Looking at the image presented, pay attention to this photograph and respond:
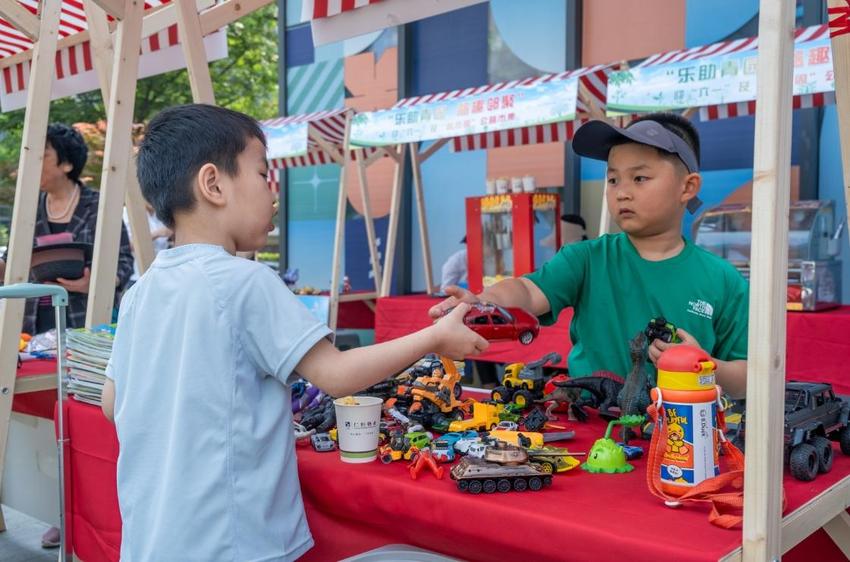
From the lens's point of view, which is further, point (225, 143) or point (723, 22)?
point (723, 22)

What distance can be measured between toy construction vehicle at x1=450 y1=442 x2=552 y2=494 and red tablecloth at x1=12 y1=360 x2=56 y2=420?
7.48 feet

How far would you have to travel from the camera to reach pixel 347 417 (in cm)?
170

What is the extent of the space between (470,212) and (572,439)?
185 inches

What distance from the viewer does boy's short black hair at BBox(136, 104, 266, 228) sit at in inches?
61.3

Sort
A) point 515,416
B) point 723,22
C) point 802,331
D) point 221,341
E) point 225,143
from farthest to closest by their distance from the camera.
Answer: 1. point 723,22
2. point 802,331
3. point 515,416
4. point 225,143
5. point 221,341

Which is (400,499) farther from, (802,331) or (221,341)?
(802,331)

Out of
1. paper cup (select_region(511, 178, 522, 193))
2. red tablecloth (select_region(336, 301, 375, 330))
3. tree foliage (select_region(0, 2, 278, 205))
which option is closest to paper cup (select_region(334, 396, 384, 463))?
paper cup (select_region(511, 178, 522, 193))

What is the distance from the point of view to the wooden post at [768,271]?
1.22 metres

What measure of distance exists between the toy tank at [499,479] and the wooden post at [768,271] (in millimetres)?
382

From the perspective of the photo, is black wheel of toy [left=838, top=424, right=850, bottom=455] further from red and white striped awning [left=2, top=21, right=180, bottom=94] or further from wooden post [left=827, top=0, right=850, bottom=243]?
red and white striped awning [left=2, top=21, right=180, bottom=94]

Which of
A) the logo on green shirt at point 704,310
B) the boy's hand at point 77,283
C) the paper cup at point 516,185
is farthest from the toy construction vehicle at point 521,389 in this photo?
the paper cup at point 516,185

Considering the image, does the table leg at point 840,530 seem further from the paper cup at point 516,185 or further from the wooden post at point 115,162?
the paper cup at point 516,185

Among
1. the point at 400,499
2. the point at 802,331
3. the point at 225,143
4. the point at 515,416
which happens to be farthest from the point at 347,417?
the point at 802,331

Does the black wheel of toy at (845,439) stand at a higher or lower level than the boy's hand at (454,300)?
lower
